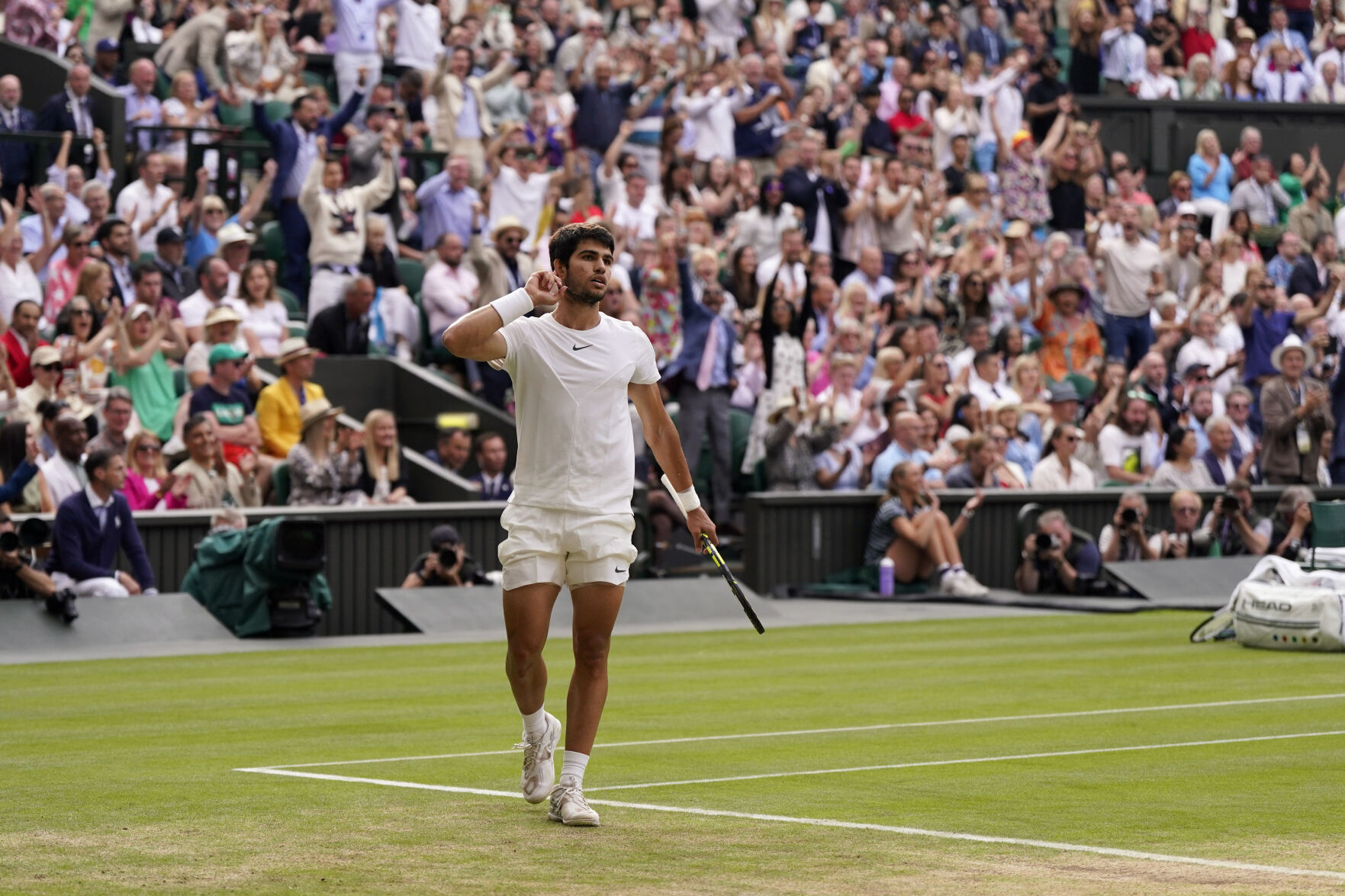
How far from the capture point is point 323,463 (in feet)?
59.5

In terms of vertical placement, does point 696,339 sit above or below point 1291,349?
above

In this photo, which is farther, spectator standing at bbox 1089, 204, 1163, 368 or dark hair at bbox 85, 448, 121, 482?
spectator standing at bbox 1089, 204, 1163, 368

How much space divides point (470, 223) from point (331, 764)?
13667 mm

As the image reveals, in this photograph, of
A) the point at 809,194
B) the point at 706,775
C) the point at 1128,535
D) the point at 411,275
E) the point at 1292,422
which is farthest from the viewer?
the point at 809,194

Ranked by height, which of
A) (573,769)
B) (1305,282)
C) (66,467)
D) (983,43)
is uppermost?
(983,43)

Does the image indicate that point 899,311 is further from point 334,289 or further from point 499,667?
point 499,667

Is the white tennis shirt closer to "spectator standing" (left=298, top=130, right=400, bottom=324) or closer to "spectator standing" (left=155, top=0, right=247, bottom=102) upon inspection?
"spectator standing" (left=298, top=130, right=400, bottom=324)

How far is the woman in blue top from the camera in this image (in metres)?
29.9

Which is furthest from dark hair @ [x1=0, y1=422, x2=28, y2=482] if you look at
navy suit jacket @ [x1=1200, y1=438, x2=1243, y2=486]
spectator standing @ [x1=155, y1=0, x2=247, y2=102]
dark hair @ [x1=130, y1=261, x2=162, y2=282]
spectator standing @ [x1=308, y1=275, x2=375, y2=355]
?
navy suit jacket @ [x1=1200, y1=438, x2=1243, y2=486]

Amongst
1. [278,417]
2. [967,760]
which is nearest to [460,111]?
[278,417]

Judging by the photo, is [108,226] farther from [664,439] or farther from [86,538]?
[664,439]

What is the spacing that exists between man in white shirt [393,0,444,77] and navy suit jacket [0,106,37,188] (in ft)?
17.2

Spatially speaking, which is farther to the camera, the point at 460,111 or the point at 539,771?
the point at 460,111

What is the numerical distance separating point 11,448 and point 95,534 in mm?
1367
